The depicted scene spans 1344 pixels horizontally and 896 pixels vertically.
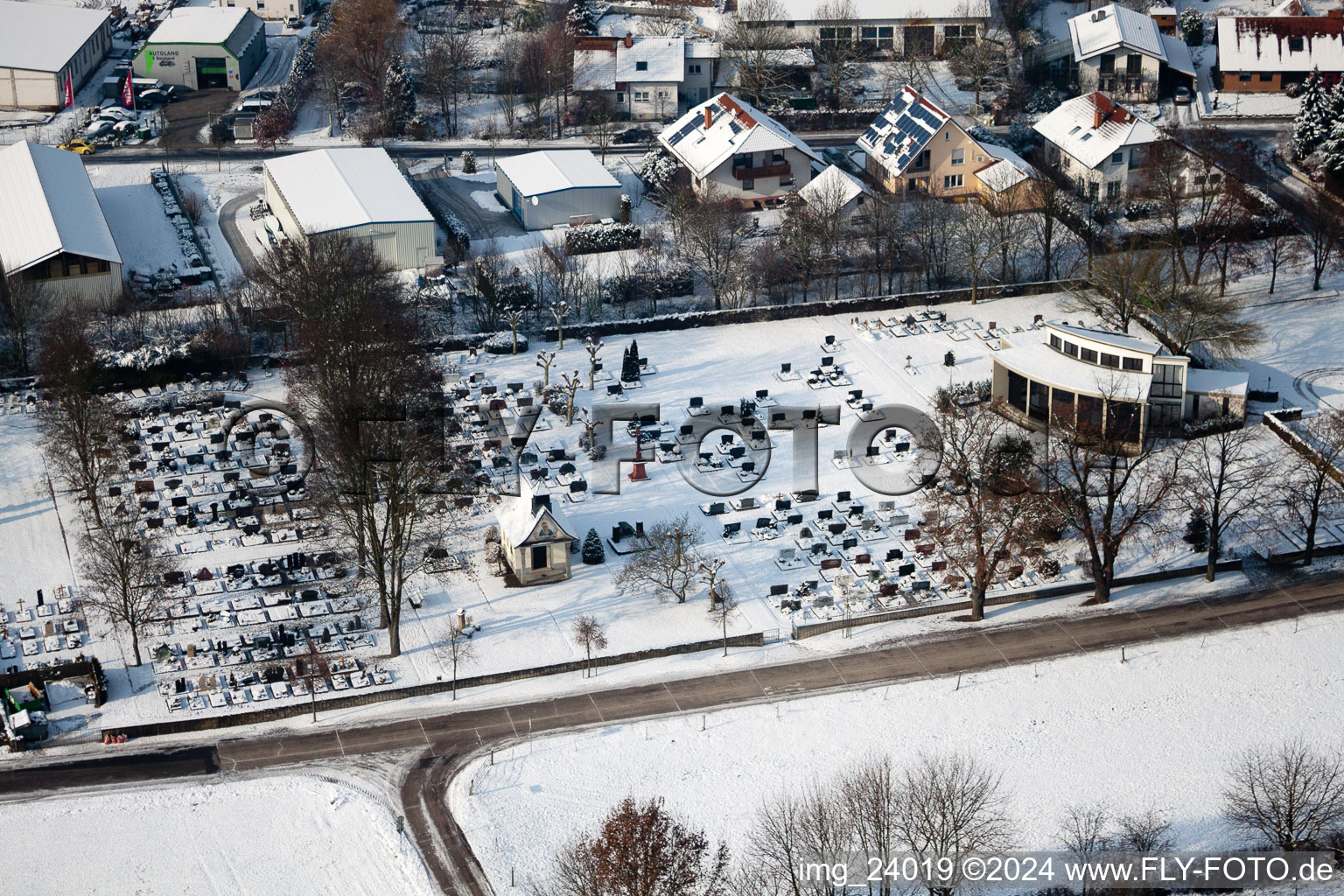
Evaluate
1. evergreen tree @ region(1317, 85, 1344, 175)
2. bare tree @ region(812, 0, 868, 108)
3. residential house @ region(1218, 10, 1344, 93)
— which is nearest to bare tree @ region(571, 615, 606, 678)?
evergreen tree @ region(1317, 85, 1344, 175)

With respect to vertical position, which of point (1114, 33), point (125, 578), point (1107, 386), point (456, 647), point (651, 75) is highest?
point (1114, 33)

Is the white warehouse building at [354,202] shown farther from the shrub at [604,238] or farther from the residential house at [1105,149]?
the residential house at [1105,149]

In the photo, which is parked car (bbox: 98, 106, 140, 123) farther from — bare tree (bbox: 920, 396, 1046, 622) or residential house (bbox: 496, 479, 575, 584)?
bare tree (bbox: 920, 396, 1046, 622)

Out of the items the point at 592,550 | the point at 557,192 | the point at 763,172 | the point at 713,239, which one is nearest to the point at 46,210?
the point at 557,192

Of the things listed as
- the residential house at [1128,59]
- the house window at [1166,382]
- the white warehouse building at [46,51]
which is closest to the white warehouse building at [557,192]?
the white warehouse building at [46,51]

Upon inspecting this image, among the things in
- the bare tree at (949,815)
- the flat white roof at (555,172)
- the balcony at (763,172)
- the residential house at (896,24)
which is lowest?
the bare tree at (949,815)

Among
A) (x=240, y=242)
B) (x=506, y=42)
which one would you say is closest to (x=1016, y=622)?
(x=240, y=242)

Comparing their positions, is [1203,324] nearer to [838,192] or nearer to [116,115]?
[838,192]
